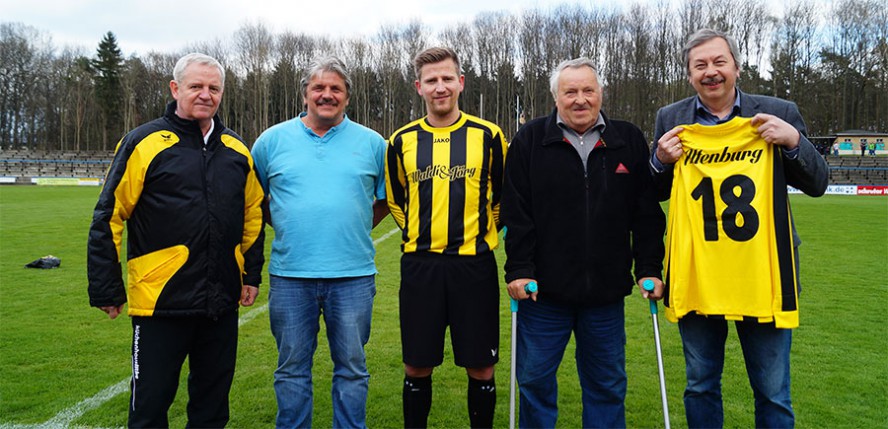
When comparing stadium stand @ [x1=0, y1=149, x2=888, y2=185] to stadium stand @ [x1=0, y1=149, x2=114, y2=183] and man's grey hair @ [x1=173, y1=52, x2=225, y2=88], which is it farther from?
man's grey hair @ [x1=173, y1=52, x2=225, y2=88]

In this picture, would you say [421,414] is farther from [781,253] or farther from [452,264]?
[781,253]

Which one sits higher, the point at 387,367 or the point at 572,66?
the point at 572,66

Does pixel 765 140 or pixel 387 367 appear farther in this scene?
pixel 387 367

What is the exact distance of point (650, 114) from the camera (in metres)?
54.8

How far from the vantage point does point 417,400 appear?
343 cm

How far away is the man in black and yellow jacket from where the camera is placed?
3016 mm

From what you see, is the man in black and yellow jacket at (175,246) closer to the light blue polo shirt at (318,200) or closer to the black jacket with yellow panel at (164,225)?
the black jacket with yellow panel at (164,225)

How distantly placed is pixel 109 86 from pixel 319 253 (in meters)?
75.5

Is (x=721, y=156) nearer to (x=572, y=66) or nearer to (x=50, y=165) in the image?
(x=572, y=66)

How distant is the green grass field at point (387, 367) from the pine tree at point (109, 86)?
66.3 m

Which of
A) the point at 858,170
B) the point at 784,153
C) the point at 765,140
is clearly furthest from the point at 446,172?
the point at 858,170

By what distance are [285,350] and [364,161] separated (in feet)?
3.95

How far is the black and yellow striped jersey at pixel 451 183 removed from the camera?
3.31m

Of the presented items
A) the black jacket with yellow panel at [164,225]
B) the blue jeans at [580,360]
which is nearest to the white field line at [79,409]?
the black jacket with yellow panel at [164,225]
